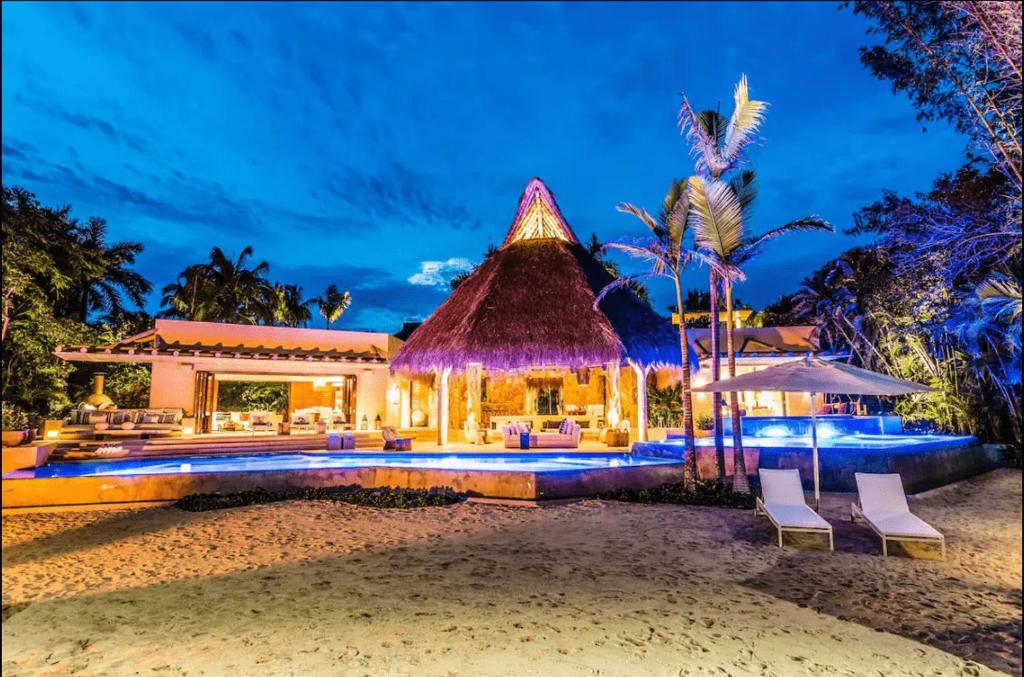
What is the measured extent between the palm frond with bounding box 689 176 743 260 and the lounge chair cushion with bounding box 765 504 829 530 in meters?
4.42

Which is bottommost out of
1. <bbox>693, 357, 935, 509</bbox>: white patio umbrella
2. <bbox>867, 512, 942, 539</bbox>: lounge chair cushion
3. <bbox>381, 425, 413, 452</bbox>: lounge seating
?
<bbox>867, 512, 942, 539</bbox>: lounge chair cushion

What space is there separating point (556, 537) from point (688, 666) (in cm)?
338

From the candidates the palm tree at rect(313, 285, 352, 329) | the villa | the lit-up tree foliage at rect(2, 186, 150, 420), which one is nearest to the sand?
the villa

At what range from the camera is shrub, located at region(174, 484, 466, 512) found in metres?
8.86

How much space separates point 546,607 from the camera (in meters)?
4.41

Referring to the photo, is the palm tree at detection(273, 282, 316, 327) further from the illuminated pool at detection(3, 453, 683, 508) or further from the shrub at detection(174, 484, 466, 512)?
the shrub at detection(174, 484, 466, 512)

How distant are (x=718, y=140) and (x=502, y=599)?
8.58 meters

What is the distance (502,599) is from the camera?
181 inches

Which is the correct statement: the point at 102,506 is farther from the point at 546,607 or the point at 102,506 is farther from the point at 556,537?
the point at 546,607

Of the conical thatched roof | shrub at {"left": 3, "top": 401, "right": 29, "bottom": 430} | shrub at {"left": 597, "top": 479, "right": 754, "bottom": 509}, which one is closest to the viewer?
shrub at {"left": 597, "top": 479, "right": 754, "bottom": 509}

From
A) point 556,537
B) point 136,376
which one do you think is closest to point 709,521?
point 556,537

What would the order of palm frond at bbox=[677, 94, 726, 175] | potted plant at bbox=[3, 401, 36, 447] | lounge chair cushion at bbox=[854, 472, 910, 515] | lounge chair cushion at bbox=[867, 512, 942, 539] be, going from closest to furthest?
lounge chair cushion at bbox=[867, 512, 942, 539], lounge chair cushion at bbox=[854, 472, 910, 515], palm frond at bbox=[677, 94, 726, 175], potted plant at bbox=[3, 401, 36, 447]

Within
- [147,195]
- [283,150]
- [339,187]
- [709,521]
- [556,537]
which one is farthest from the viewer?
[339,187]

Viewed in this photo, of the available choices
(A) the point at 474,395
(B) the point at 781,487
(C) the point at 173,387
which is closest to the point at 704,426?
(A) the point at 474,395
